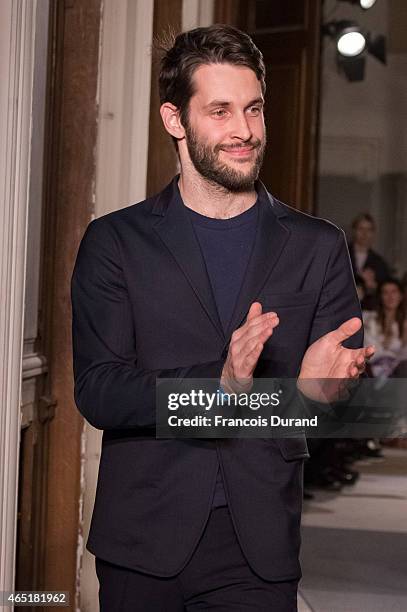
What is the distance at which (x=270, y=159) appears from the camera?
7.19 m

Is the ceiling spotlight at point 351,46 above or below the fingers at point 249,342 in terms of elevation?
above

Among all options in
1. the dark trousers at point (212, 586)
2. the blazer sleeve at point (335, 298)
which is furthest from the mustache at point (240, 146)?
the dark trousers at point (212, 586)

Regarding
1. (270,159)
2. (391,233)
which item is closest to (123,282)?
(270,159)

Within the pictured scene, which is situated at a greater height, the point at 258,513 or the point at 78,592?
the point at 258,513

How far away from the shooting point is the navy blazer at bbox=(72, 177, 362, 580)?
6.05 ft

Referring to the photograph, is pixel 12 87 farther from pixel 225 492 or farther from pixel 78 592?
pixel 78 592

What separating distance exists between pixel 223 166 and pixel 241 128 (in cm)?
7

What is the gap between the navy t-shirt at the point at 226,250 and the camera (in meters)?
1.93

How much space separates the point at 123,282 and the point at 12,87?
0.53 m

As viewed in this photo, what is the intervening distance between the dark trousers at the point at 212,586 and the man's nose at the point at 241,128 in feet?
Result: 2.09

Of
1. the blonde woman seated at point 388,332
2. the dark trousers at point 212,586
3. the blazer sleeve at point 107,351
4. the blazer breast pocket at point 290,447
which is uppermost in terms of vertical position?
the blazer sleeve at point 107,351

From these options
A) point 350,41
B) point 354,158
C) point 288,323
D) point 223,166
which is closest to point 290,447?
point 288,323

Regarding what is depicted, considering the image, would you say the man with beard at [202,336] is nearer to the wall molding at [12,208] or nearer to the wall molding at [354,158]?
the wall molding at [12,208]

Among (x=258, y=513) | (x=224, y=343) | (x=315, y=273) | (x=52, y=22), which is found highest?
(x=52, y=22)
